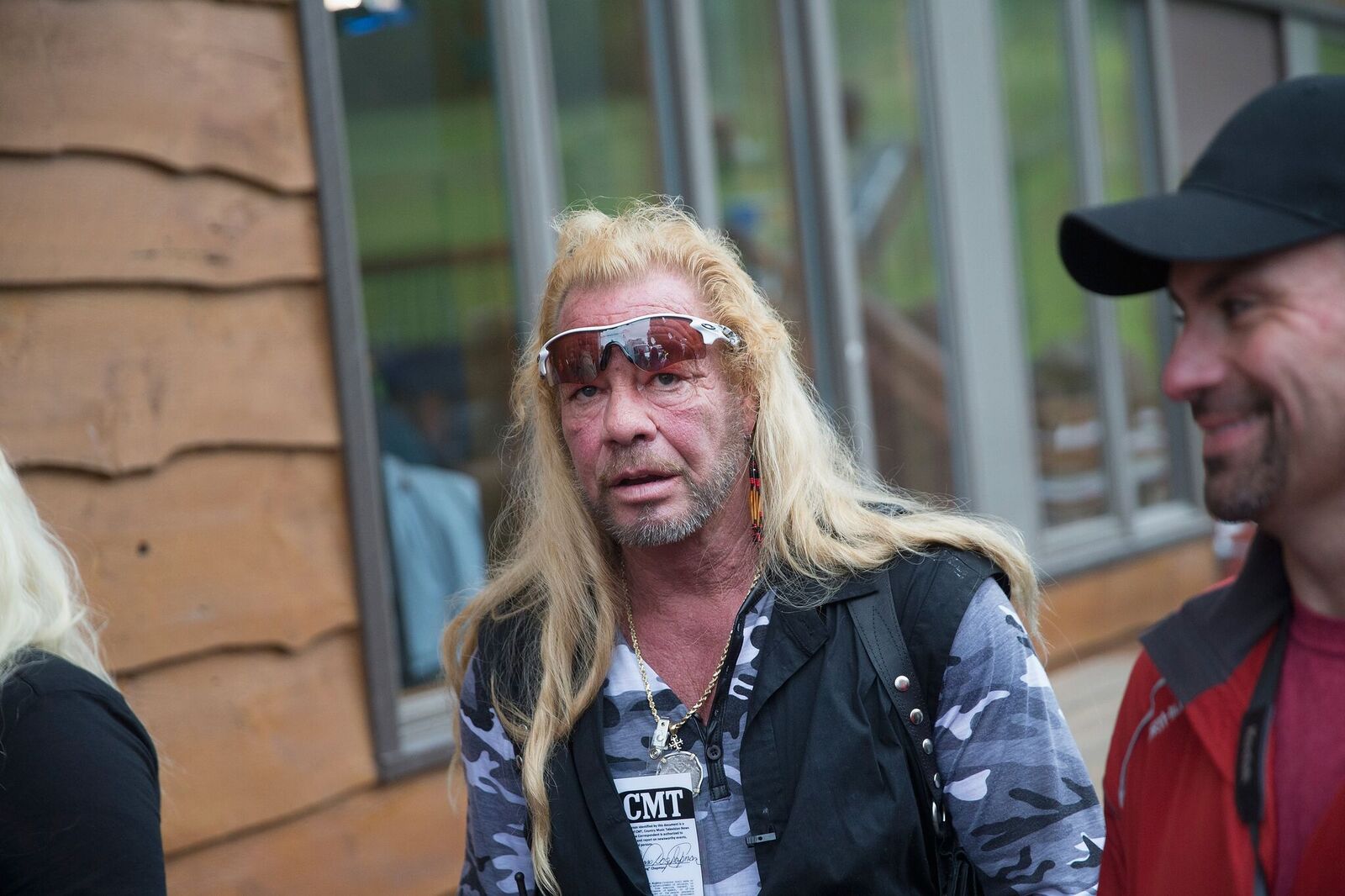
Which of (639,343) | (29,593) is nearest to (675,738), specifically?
(639,343)

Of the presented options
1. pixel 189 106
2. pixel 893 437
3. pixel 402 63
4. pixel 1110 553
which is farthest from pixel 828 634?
pixel 1110 553

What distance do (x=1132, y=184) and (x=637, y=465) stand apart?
6003 mm

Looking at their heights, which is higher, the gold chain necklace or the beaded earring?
the beaded earring

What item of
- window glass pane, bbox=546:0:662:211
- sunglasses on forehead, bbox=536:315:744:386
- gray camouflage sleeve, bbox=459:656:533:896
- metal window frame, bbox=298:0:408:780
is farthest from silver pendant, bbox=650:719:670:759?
window glass pane, bbox=546:0:662:211

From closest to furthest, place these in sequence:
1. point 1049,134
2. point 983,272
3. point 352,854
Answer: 1. point 352,854
2. point 983,272
3. point 1049,134

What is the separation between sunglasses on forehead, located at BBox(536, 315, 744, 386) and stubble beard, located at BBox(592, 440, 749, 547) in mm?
183

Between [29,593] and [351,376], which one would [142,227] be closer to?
[351,376]

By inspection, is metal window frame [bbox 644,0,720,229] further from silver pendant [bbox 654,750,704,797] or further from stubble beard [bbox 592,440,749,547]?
silver pendant [bbox 654,750,704,797]

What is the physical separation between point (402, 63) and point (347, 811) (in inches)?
93.8

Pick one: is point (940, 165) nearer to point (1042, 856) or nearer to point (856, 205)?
point (856, 205)

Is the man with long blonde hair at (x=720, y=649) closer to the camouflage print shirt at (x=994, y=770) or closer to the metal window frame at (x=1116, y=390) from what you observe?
the camouflage print shirt at (x=994, y=770)

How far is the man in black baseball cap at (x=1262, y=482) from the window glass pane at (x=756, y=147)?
12.6ft

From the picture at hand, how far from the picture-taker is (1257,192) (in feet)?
4.37

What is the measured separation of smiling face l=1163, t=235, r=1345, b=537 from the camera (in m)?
1.30
